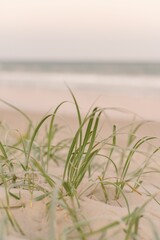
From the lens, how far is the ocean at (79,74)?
10.7m

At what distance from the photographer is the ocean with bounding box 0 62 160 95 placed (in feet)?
35.1

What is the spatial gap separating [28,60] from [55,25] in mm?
1924

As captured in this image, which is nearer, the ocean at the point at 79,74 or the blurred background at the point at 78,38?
the ocean at the point at 79,74

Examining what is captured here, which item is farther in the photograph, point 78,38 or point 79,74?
point 78,38

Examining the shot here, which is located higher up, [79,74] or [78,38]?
[78,38]

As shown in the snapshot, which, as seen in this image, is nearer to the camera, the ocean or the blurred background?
the ocean

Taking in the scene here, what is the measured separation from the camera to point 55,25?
16.0 m

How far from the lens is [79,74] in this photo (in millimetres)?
13289

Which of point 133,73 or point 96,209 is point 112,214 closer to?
point 96,209

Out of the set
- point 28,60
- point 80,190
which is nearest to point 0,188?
point 80,190

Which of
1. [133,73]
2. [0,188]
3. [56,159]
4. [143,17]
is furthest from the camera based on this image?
[143,17]

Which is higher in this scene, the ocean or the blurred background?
the blurred background

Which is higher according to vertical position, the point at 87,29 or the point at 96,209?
the point at 87,29

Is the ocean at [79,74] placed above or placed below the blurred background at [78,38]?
below
